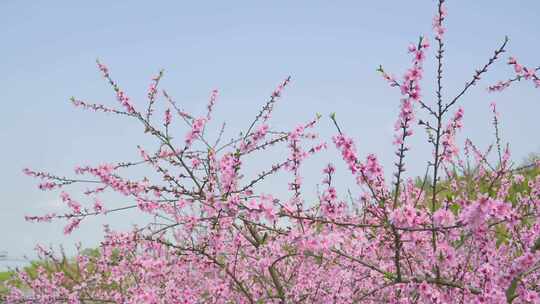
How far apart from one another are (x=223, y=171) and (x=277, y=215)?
116 cm

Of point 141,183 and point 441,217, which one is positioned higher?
point 141,183

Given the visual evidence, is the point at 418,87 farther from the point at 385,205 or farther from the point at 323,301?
the point at 323,301

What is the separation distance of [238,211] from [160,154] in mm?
2197

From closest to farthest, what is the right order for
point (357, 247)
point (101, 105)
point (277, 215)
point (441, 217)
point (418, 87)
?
point (441, 217) → point (277, 215) → point (418, 87) → point (357, 247) → point (101, 105)

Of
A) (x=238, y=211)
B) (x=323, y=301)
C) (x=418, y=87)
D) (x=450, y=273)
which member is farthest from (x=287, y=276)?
(x=418, y=87)

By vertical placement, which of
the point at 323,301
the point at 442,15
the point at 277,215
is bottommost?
the point at 323,301

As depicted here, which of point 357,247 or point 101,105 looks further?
point 101,105

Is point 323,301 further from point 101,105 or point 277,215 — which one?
point 101,105

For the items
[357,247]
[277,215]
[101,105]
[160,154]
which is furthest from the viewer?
[101,105]

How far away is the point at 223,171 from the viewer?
4.47 m

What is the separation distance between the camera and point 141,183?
500cm

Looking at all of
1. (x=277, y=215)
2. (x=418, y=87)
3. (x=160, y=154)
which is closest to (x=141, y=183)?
(x=160, y=154)

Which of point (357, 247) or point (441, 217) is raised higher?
point (357, 247)

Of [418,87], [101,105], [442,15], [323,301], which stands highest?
[101,105]
